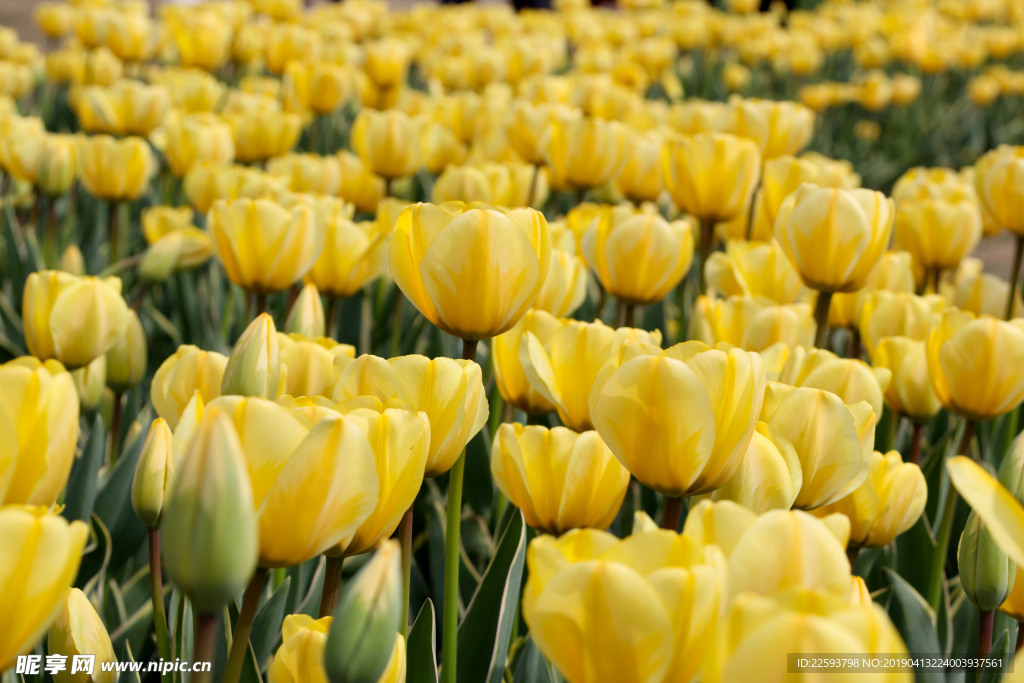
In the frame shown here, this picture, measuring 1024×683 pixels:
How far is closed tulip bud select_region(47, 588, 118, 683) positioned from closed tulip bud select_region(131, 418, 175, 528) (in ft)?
0.27

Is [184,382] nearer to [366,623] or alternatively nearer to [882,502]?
[366,623]

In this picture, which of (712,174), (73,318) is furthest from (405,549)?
(712,174)

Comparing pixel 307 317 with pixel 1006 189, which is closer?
pixel 307 317

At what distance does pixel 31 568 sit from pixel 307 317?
2.36 ft

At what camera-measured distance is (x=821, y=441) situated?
74 cm

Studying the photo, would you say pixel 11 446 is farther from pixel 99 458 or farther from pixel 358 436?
pixel 99 458

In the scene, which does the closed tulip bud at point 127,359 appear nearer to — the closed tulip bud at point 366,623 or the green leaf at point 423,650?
the green leaf at point 423,650

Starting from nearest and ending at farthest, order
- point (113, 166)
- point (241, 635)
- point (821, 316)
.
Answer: point (241, 635) → point (821, 316) → point (113, 166)

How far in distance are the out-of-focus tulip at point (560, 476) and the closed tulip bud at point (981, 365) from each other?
0.47 m

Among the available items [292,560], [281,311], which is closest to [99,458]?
[292,560]

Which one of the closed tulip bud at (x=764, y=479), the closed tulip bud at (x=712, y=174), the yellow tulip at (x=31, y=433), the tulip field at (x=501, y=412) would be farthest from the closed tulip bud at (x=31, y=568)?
the closed tulip bud at (x=712, y=174)

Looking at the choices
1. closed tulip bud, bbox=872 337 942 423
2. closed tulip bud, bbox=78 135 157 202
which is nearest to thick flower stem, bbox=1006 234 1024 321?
closed tulip bud, bbox=872 337 942 423

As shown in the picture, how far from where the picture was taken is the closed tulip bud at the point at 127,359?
1.35 meters

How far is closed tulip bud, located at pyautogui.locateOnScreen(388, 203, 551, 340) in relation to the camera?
0.82 m
